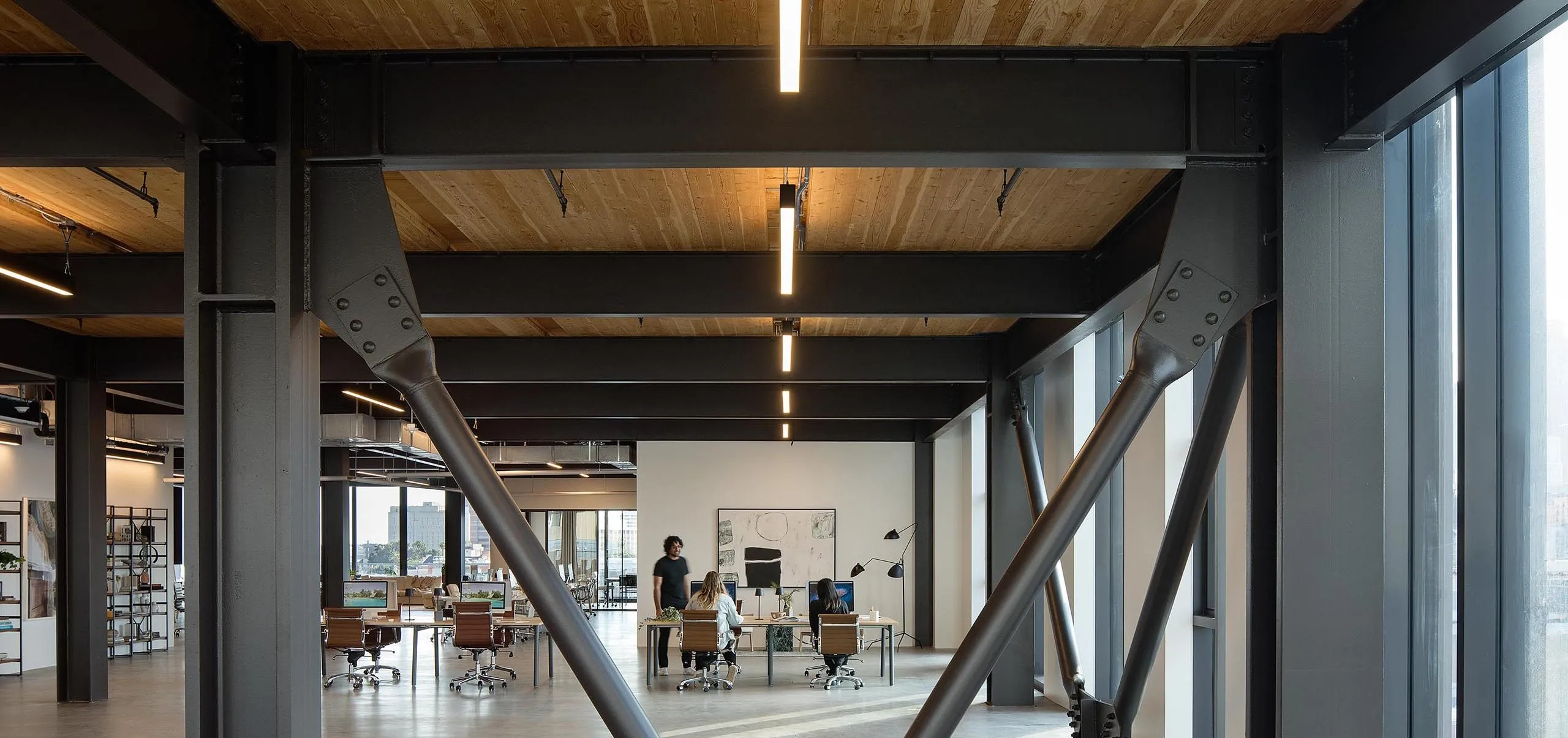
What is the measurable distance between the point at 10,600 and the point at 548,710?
824cm

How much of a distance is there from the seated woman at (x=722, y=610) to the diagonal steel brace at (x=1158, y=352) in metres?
8.60

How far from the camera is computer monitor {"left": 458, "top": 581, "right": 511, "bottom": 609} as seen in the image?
17141 mm

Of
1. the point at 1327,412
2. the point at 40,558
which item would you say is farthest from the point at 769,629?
the point at 40,558

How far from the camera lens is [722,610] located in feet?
43.3

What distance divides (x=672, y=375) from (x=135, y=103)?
23.9 feet

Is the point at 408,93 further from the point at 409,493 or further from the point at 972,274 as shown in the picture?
the point at 409,493

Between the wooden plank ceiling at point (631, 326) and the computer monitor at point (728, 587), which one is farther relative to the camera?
the computer monitor at point (728, 587)

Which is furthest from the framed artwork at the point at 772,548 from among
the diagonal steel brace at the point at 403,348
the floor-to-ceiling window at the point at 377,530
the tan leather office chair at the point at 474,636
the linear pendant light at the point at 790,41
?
the floor-to-ceiling window at the point at 377,530

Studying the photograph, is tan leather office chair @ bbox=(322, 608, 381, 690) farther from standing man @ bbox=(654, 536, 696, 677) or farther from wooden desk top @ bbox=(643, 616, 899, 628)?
standing man @ bbox=(654, 536, 696, 677)

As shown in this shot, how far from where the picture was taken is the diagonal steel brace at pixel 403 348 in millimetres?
4672

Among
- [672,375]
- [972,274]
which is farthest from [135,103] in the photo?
[672,375]

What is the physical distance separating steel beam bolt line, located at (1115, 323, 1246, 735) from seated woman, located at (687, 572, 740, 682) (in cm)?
827

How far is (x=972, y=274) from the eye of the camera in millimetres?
8273

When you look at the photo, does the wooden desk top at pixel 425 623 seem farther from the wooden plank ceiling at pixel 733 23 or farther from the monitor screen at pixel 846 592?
the wooden plank ceiling at pixel 733 23
